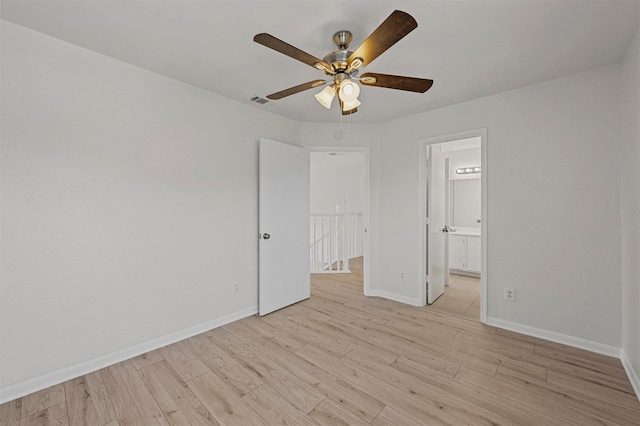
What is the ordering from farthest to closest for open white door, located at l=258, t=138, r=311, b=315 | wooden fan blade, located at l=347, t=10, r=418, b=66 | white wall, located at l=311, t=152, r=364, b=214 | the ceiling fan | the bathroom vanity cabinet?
white wall, located at l=311, t=152, r=364, b=214 → the bathroom vanity cabinet → open white door, located at l=258, t=138, r=311, b=315 → the ceiling fan → wooden fan blade, located at l=347, t=10, r=418, b=66

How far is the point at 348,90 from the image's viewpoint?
1.72 m

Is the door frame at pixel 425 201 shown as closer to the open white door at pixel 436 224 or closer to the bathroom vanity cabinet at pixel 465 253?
the open white door at pixel 436 224

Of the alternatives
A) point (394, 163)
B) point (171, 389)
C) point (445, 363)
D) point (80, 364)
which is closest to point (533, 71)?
point (394, 163)

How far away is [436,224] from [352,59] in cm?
280

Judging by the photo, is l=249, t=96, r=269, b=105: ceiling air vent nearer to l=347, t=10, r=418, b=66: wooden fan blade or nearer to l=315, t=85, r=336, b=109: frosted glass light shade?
l=315, t=85, r=336, b=109: frosted glass light shade

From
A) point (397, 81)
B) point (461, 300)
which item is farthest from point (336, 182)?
point (397, 81)

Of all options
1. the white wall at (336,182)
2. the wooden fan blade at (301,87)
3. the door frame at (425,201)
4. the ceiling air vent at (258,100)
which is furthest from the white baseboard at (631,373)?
the white wall at (336,182)

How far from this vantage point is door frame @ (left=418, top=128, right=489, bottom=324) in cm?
294

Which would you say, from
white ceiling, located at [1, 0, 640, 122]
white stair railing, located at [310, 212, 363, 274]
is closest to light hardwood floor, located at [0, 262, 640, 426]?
white ceiling, located at [1, 0, 640, 122]

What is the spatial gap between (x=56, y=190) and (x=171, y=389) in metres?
1.66

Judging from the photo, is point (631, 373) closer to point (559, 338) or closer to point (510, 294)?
point (559, 338)

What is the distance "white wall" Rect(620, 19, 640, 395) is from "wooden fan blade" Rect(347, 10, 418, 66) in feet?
5.92

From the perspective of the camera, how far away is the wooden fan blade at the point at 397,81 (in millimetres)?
1710

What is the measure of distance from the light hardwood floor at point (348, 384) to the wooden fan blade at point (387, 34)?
2152 millimetres
